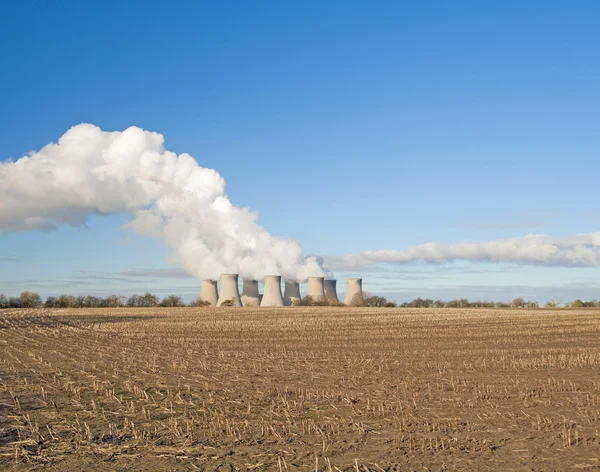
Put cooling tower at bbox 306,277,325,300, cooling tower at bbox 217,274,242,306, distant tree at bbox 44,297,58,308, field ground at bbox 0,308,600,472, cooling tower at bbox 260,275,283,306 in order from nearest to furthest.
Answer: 1. field ground at bbox 0,308,600,472
2. cooling tower at bbox 217,274,242,306
3. cooling tower at bbox 260,275,283,306
4. cooling tower at bbox 306,277,325,300
5. distant tree at bbox 44,297,58,308

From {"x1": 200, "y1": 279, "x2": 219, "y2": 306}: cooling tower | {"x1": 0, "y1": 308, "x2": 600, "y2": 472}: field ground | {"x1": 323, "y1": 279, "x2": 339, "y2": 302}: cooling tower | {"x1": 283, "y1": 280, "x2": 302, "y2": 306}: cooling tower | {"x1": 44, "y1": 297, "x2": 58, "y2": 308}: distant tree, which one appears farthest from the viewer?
{"x1": 44, "y1": 297, "x2": 58, "y2": 308}: distant tree

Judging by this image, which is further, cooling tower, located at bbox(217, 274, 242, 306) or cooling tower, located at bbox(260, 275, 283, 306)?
cooling tower, located at bbox(260, 275, 283, 306)

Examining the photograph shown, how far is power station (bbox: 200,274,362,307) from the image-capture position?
64.9 meters

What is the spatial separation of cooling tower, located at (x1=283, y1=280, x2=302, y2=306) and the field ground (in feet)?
180

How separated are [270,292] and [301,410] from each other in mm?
56704

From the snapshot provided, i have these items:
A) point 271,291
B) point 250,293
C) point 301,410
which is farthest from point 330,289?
point 301,410

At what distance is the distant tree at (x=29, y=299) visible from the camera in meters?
89.3

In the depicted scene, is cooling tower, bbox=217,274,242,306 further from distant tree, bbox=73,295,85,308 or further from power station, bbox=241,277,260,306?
distant tree, bbox=73,295,85,308

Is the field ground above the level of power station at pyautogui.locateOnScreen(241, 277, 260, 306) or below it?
below

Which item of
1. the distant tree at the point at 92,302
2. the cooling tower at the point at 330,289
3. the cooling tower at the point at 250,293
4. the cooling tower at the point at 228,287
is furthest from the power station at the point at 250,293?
the distant tree at the point at 92,302

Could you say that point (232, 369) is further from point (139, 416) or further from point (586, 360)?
point (586, 360)

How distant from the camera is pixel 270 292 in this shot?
67250 mm

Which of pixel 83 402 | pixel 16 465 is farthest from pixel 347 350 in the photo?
pixel 16 465

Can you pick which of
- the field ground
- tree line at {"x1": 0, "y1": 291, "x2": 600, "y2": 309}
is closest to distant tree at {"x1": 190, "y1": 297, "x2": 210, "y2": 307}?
tree line at {"x1": 0, "y1": 291, "x2": 600, "y2": 309}
